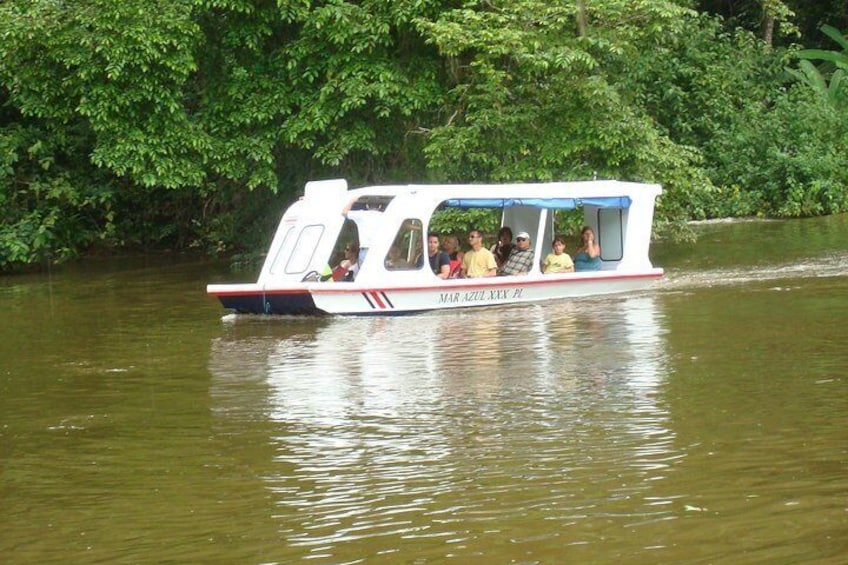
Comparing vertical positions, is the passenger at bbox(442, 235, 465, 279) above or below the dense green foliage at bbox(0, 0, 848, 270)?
below

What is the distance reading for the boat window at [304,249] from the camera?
18797 millimetres

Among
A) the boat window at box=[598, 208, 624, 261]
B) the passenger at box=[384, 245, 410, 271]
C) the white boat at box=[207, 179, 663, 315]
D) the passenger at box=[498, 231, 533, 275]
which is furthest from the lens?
the boat window at box=[598, 208, 624, 261]

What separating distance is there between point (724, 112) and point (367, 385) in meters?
24.0

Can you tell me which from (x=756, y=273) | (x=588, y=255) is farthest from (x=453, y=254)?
(x=756, y=273)

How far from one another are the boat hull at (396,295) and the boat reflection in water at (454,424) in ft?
1.32

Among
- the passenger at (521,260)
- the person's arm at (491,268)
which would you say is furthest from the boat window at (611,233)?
the person's arm at (491,268)

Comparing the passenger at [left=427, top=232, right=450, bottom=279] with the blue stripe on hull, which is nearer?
the blue stripe on hull

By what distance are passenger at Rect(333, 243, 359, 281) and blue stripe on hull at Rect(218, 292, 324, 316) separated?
943 millimetres

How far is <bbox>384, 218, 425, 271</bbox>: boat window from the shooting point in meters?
18.6

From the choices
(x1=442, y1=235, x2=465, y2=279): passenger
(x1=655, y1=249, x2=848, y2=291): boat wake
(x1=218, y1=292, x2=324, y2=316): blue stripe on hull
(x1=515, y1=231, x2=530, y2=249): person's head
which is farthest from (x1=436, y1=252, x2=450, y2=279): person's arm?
(x1=655, y1=249, x2=848, y2=291): boat wake

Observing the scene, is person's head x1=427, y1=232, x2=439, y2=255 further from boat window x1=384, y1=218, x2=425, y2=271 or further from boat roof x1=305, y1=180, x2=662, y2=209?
boat roof x1=305, y1=180, x2=662, y2=209

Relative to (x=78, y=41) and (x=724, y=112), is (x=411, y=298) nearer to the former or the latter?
(x=78, y=41)

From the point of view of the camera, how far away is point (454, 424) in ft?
36.4

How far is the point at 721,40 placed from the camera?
37.8 meters
